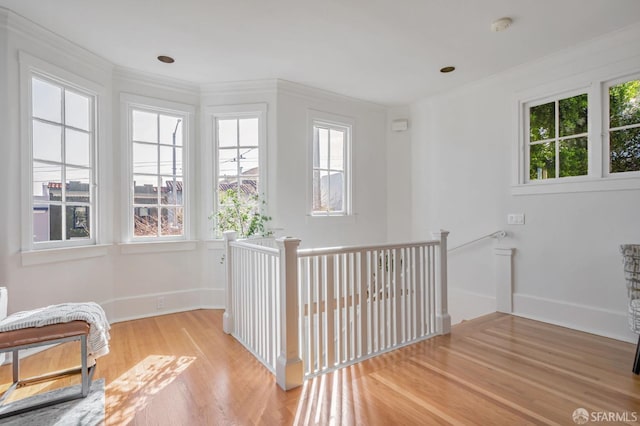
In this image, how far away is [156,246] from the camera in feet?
12.1

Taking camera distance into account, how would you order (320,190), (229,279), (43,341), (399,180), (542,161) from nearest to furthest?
(43,341) < (229,279) < (542,161) < (320,190) < (399,180)

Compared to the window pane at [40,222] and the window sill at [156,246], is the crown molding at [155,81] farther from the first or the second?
the window sill at [156,246]

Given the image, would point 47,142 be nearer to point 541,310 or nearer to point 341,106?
point 341,106

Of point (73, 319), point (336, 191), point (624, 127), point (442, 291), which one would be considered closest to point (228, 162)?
point (336, 191)

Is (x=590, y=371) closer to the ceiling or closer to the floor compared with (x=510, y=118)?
closer to the floor

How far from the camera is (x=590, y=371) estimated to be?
225 cm

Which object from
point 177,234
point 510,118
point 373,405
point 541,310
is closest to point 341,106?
point 510,118

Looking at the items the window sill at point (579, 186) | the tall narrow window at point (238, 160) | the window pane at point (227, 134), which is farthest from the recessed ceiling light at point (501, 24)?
the window pane at point (227, 134)

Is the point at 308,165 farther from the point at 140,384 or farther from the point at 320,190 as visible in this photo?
the point at 140,384

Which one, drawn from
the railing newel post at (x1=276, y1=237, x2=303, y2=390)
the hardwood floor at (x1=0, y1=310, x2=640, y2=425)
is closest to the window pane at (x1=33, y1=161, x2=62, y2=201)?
the hardwood floor at (x1=0, y1=310, x2=640, y2=425)

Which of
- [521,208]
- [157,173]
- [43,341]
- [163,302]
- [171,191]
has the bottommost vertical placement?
[163,302]

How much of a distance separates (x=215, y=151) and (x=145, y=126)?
78 centimetres

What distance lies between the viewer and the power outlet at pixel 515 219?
11.5 ft

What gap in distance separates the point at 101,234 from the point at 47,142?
37.8 inches
